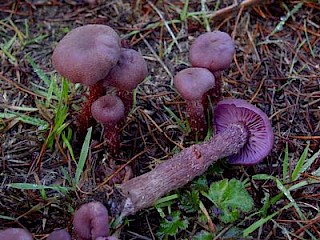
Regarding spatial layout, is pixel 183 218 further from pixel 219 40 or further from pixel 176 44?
pixel 176 44

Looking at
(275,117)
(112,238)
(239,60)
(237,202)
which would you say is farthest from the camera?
(239,60)

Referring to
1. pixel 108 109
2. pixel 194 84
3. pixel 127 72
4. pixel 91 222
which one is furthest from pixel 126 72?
pixel 91 222

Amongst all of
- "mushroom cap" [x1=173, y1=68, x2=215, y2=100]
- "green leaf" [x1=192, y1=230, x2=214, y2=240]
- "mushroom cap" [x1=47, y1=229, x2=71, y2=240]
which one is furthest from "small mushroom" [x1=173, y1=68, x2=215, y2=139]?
"mushroom cap" [x1=47, y1=229, x2=71, y2=240]

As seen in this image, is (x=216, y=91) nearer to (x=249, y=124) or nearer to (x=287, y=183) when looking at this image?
(x=249, y=124)

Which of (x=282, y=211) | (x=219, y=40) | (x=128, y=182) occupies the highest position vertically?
(x=219, y=40)

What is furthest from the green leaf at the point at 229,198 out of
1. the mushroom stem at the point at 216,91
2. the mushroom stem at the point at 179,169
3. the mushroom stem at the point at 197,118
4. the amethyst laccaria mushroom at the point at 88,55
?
the amethyst laccaria mushroom at the point at 88,55

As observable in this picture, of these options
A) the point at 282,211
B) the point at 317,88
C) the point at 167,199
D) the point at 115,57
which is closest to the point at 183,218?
the point at 167,199
